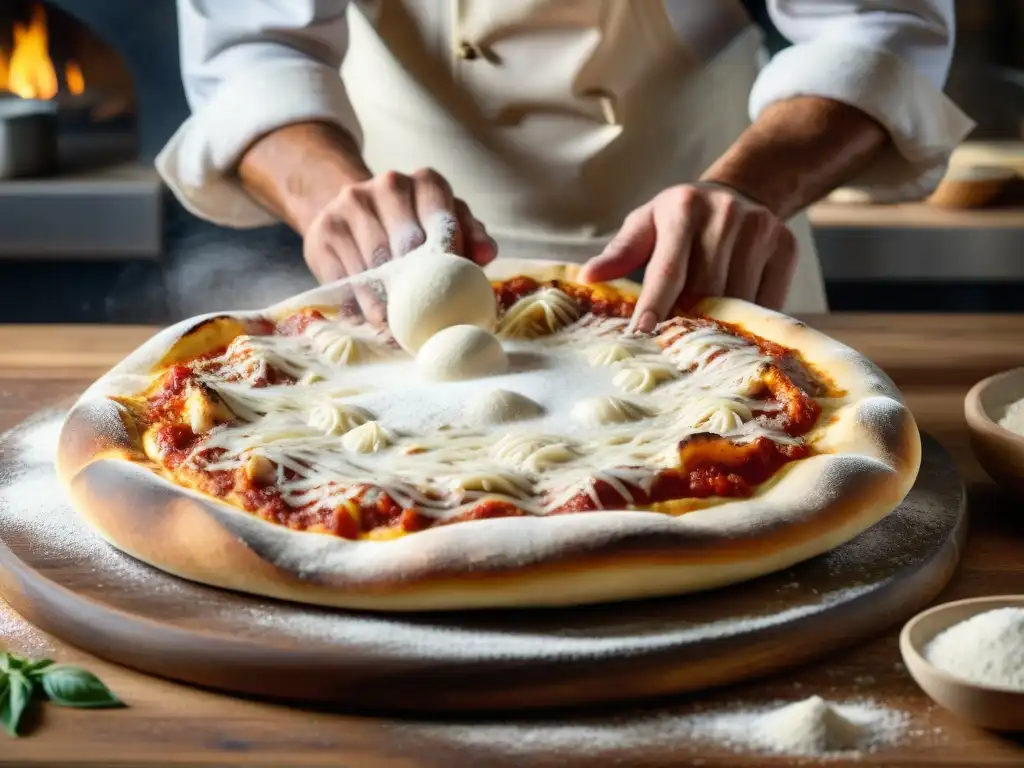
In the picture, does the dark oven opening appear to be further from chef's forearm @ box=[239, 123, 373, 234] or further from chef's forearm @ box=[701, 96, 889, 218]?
chef's forearm @ box=[701, 96, 889, 218]

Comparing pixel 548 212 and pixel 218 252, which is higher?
pixel 548 212

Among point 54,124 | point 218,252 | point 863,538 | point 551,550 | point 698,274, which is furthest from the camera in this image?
point 218,252

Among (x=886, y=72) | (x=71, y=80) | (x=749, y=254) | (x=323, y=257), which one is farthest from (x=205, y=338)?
(x=71, y=80)

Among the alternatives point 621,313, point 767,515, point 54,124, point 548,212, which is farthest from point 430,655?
point 54,124

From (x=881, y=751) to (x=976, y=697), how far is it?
0.24 feet

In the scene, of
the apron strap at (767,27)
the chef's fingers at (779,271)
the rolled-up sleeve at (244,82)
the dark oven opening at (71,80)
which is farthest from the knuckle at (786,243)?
the dark oven opening at (71,80)

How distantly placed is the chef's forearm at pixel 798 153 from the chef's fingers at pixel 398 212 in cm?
42

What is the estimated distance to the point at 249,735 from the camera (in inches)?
37.9

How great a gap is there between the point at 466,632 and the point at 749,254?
0.84 m

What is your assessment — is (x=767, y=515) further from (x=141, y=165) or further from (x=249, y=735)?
(x=141, y=165)

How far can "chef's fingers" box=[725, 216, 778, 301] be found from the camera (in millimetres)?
1721

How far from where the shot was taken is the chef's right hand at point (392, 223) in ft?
5.65

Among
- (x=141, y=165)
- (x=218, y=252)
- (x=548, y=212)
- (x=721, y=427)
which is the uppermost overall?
(x=721, y=427)

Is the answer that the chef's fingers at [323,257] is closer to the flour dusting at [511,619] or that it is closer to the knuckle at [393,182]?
the knuckle at [393,182]
